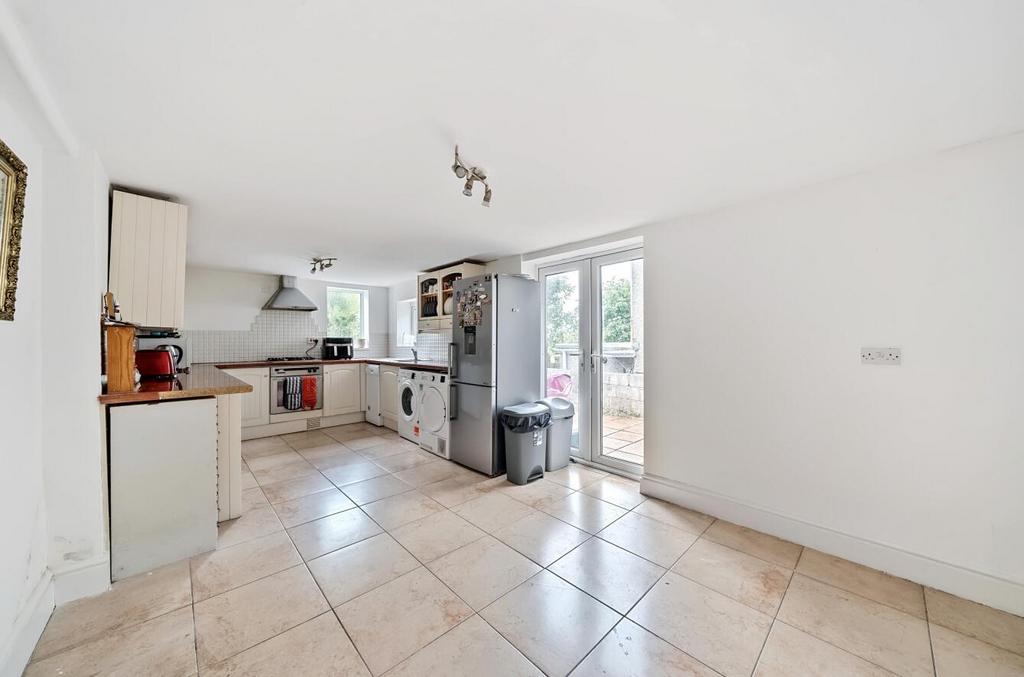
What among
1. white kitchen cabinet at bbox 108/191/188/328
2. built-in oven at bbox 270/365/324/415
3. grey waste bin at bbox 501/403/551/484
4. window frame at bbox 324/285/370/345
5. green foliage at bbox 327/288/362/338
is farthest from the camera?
window frame at bbox 324/285/370/345

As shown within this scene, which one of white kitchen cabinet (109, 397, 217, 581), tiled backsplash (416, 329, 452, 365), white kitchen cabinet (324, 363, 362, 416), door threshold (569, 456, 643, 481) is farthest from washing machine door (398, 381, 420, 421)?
white kitchen cabinet (109, 397, 217, 581)

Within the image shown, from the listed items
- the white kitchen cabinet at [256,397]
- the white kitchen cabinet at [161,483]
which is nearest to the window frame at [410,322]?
the white kitchen cabinet at [256,397]

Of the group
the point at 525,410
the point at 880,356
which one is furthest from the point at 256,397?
the point at 880,356

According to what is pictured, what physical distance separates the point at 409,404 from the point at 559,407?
186cm

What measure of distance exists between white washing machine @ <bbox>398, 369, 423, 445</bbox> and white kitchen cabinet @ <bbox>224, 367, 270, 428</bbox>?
1.62 metres

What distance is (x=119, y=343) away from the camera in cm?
196

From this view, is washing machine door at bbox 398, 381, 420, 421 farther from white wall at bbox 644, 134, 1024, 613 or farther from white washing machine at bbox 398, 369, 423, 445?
white wall at bbox 644, 134, 1024, 613

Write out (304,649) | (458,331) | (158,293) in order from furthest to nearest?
(458,331) → (158,293) → (304,649)

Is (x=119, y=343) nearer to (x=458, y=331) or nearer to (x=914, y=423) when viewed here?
(x=458, y=331)

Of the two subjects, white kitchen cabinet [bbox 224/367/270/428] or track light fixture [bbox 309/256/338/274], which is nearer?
track light fixture [bbox 309/256/338/274]

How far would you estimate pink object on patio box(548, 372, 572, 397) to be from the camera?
387cm

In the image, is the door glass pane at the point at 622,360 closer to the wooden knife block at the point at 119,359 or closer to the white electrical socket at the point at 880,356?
the white electrical socket at the point at 880,356

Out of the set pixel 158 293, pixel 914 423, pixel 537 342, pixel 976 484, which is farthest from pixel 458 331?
pixel 976 484

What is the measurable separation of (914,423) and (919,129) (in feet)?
4.69
